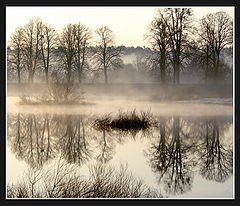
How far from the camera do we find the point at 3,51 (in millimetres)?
11430

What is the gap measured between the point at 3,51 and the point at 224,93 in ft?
15.0

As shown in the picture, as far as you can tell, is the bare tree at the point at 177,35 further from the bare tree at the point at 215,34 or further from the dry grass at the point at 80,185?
the dry grass at the point at 80,185

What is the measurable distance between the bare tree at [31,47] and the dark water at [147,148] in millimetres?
1038

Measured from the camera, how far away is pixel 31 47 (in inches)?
499

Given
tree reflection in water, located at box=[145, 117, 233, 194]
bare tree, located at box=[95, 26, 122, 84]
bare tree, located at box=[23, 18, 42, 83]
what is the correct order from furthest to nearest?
bare tree, located at box=[95, 26, 122, 84]
bare tree, located at box=[23, 18, 42, 83]
tree reflection in water, located at box=[145, 117, 233, 194]

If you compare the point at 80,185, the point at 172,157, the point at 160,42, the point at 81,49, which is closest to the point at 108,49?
the point at 81,49

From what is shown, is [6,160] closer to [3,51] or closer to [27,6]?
[3,51]

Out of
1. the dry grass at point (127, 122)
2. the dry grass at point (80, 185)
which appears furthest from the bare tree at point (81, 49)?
the dry grass at point (80, 185)

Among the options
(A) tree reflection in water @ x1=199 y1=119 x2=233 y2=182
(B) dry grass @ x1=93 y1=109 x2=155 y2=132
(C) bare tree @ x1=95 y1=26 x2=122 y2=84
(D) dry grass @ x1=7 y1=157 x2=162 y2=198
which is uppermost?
(C) bare tree @ x1=95 y1=26 x2=122 y2=84

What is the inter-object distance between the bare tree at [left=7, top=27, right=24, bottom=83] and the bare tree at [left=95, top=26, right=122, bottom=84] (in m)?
1.64

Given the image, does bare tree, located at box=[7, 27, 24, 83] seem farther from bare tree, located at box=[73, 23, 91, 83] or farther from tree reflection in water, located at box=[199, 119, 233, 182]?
tree reflection in water, located at box=[199, 119, 233, 182]

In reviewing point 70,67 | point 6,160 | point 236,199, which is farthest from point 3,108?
point 236,199

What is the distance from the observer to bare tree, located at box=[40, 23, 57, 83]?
12.5 metres

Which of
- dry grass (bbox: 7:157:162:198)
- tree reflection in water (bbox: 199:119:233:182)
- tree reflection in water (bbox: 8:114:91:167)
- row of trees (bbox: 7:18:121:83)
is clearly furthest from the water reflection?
row of trees (bbox: 7:18:121:83)
